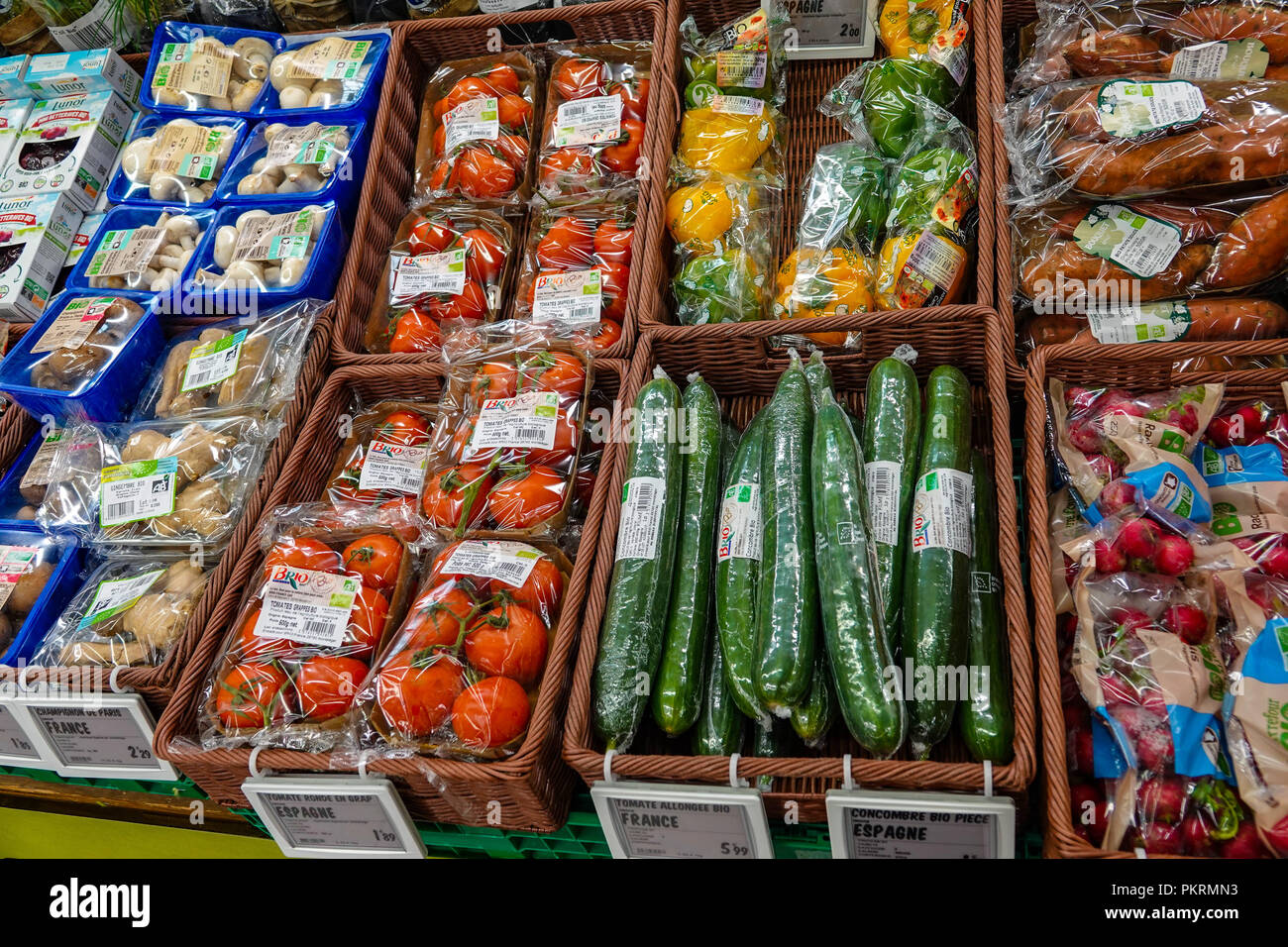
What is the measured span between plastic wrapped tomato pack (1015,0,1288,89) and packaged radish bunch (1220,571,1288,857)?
1.10 metres

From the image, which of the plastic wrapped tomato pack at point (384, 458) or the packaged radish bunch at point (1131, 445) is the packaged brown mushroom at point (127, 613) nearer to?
the plastic wrapped tomato pack at point (384, 458)

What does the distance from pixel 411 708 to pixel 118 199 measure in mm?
1813

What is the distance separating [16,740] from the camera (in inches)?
69.1

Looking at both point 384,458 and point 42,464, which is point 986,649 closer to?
point 384,458

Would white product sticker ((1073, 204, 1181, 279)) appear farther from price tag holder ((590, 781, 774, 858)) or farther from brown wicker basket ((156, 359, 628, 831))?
price tag holder ((590, 781, 774, 858))

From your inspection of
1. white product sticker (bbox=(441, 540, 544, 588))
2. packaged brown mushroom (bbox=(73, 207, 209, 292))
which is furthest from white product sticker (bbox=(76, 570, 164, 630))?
packaged brown mushroom (bbox=(73, 207, 209, 292))

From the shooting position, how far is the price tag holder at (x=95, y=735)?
5.26 ft

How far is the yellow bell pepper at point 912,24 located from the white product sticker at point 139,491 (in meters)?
1.88

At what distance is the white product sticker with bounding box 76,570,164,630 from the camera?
1.73 m

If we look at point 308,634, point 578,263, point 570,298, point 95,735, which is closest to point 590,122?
point 578,263

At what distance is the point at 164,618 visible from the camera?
5.54 feet

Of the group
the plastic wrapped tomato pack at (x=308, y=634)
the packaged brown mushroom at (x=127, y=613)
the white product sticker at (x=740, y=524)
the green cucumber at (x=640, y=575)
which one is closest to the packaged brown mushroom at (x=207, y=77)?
the packaged brown mushroom at (x=127, y=613)

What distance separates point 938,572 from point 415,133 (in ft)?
6.29
